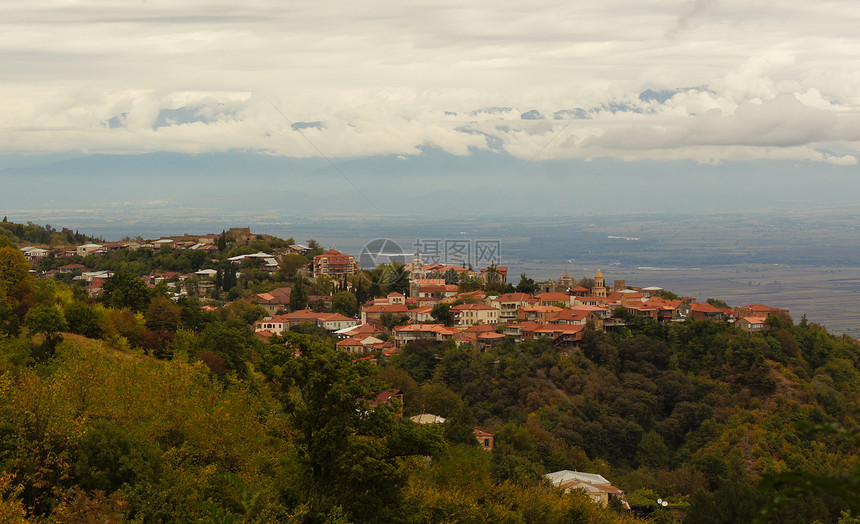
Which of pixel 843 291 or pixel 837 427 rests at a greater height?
pixel 837 427

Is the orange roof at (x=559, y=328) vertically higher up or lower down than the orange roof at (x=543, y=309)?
lower down

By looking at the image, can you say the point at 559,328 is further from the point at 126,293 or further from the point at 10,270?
the point at 10,270

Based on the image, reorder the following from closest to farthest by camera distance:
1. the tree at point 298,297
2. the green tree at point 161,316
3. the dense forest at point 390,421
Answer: the dense forest at point 390,421, the green tree at point 161,316, the tree at point 298,297

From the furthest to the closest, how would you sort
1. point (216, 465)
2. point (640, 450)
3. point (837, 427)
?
point (640, 450) → point (216, 465) → point (837, 427)

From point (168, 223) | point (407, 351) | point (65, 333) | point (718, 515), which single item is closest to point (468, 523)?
point (718, 515)

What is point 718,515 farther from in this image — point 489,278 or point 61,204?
point 61,204

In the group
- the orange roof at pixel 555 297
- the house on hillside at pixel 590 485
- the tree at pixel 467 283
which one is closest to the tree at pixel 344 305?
the tree at pixel 467 283

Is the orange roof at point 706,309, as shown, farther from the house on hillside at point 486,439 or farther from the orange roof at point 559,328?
the house on hillside at point 486,439

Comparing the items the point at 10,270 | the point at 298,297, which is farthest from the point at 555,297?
the point at 10,270
